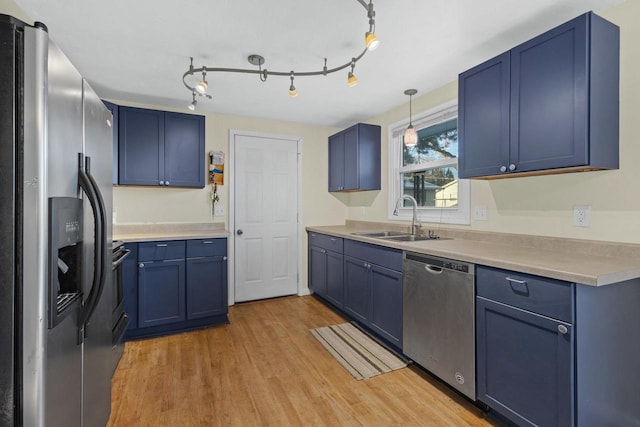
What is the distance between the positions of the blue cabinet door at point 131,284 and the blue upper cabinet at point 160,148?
0.76 meters

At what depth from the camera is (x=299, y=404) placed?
1.93m

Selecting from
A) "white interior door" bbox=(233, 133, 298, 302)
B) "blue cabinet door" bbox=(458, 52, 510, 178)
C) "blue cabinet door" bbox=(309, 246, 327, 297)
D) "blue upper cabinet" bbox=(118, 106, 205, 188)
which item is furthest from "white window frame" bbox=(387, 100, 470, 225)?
"blue upper cabinet" bbox=(118, 106, 205, 188)

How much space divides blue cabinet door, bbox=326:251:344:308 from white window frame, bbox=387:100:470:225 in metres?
0.80

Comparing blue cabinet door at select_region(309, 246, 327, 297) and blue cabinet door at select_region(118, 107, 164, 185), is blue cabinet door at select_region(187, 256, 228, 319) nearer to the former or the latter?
blue cabinet door at select_region(118, 107, 164, 185)

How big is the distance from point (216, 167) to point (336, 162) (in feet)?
4.96

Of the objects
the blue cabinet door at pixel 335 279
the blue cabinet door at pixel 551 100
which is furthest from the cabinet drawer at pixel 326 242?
the blue cabinet door at pixel 551 100

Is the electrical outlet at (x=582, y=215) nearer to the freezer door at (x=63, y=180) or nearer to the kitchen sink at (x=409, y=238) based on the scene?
the kitchen sink at (x=409, y=238)

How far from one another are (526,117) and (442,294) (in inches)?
47.0

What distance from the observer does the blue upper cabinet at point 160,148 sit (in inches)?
121

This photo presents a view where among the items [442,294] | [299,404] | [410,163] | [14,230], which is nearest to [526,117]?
[442,294]

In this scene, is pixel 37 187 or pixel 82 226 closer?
pixel 37 187

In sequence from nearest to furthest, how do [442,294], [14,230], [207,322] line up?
[14,230] < [442,294] < [207,322]

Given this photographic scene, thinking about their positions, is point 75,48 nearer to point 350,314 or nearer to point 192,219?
point 192,219

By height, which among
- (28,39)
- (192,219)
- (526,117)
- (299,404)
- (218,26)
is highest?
(218,26)
